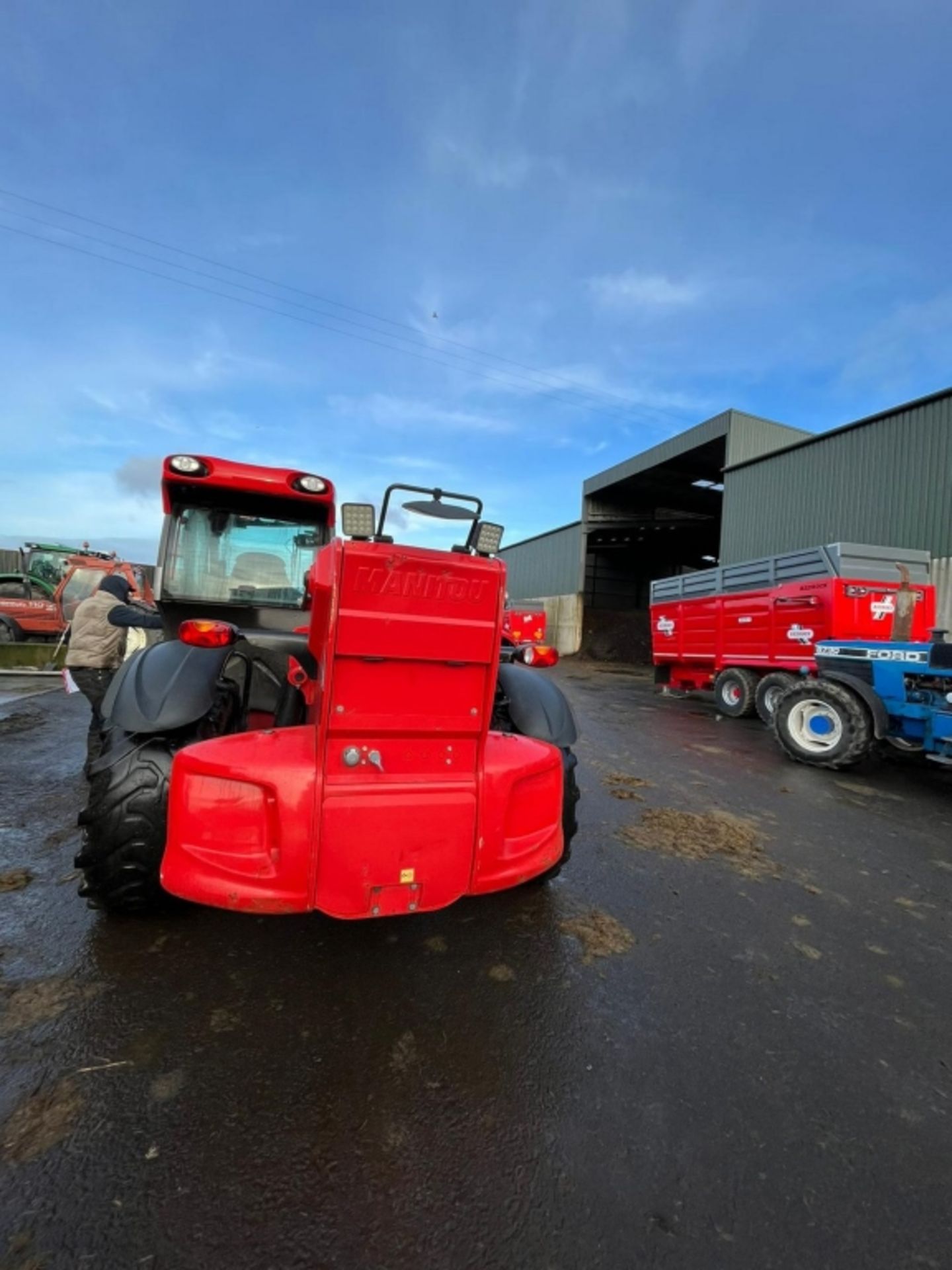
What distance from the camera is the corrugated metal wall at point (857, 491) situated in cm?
1236

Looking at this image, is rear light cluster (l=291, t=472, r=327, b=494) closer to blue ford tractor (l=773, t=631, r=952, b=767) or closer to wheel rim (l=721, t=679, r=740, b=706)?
blue ford tractor (l=773, t=631, r=952, b=767)

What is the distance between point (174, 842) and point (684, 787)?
14.3 feet

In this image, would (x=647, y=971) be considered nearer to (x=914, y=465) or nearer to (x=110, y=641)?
(x=110, y=641)

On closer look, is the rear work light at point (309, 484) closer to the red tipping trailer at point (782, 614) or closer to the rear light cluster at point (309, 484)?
the rear light cluster at point (309, 484)

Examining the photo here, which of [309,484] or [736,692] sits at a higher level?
[309,484]

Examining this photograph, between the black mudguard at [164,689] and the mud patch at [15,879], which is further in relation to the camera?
the mud patch at [15,879]

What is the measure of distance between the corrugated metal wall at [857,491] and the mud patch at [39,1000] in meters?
15.4

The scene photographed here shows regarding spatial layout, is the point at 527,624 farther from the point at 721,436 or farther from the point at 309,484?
the point at 309,484

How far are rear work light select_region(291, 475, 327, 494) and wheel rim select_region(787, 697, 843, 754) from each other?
217 inches

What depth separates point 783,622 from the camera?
30.2 feet

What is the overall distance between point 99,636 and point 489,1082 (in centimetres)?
416

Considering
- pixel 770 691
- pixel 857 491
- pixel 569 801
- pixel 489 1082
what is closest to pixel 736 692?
pixel 770 691

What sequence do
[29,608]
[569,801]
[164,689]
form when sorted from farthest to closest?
[29,608]
[569,801]
[164,689]

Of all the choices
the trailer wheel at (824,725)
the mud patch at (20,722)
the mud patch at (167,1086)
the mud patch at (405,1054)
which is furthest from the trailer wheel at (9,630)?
the trailer wheel at (824,725)
